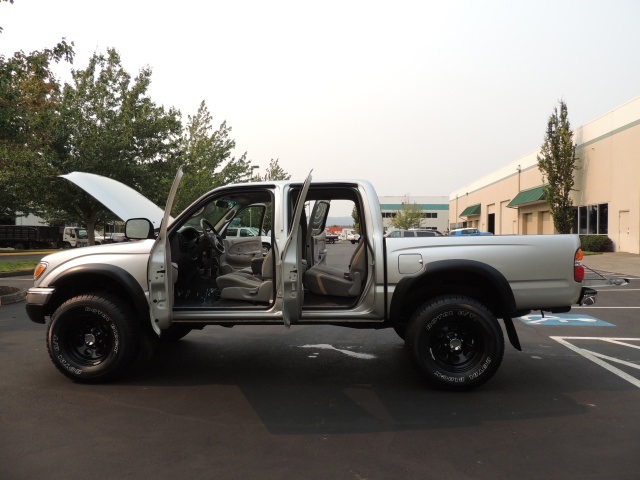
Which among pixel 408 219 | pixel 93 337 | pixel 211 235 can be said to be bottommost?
pixel 93 337

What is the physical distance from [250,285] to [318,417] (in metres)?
1.62

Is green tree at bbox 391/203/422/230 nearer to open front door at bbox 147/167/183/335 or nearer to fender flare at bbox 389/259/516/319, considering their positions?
fender flare at bbox 389/259/516/319

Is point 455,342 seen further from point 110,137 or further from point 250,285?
point 110,137

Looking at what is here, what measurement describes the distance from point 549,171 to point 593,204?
126 inches

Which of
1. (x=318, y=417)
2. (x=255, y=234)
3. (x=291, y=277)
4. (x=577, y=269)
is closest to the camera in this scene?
(x=318, y=417)

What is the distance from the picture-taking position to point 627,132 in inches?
1102

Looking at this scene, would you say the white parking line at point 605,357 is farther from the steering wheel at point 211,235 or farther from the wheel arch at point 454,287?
the steering wheel at point 211,235

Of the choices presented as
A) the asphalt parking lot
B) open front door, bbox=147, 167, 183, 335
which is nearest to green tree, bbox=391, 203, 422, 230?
the asphalt parking lot

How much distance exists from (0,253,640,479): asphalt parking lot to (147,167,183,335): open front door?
0.69m

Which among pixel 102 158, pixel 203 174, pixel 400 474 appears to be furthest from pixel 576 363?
pixel 203 174

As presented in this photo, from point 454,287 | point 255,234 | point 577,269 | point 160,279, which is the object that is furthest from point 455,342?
point 255,234

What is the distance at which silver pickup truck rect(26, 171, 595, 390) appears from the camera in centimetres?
491

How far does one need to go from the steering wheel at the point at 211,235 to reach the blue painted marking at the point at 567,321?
5133mm

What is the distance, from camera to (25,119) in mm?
14492
